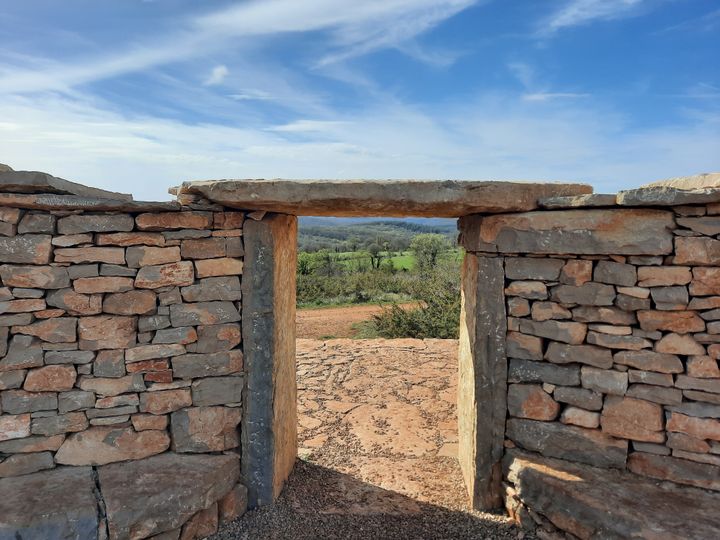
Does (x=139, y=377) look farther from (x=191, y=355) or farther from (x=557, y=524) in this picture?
(x=557, y=524)

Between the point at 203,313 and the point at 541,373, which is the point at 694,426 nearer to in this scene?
the point at 541,373

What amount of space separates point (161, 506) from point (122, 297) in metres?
1.39

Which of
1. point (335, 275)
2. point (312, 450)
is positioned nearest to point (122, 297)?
point (312, 450)

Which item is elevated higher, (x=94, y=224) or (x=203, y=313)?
(x=94, y=224)

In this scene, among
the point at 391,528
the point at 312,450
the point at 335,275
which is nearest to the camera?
the point at 391,528

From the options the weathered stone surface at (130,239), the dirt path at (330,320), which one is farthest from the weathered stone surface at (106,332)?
the dirt path at (330,320)

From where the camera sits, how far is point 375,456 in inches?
190

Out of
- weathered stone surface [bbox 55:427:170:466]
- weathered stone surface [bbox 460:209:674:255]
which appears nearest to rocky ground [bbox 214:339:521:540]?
weathered stone surface [bbox 55:427:170:466]

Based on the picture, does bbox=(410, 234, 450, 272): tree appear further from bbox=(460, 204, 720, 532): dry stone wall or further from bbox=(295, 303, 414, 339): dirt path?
bbox=(460, 204, 720, 532): dry stone wall

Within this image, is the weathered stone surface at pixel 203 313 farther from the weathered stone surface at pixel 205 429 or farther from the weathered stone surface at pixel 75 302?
the weathered stone surface at pixel 205 429

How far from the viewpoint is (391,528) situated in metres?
3.76

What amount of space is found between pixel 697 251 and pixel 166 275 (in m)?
3.41

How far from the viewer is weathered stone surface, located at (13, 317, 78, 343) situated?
131 inches

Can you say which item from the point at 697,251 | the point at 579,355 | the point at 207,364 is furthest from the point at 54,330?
the point at 697,251
